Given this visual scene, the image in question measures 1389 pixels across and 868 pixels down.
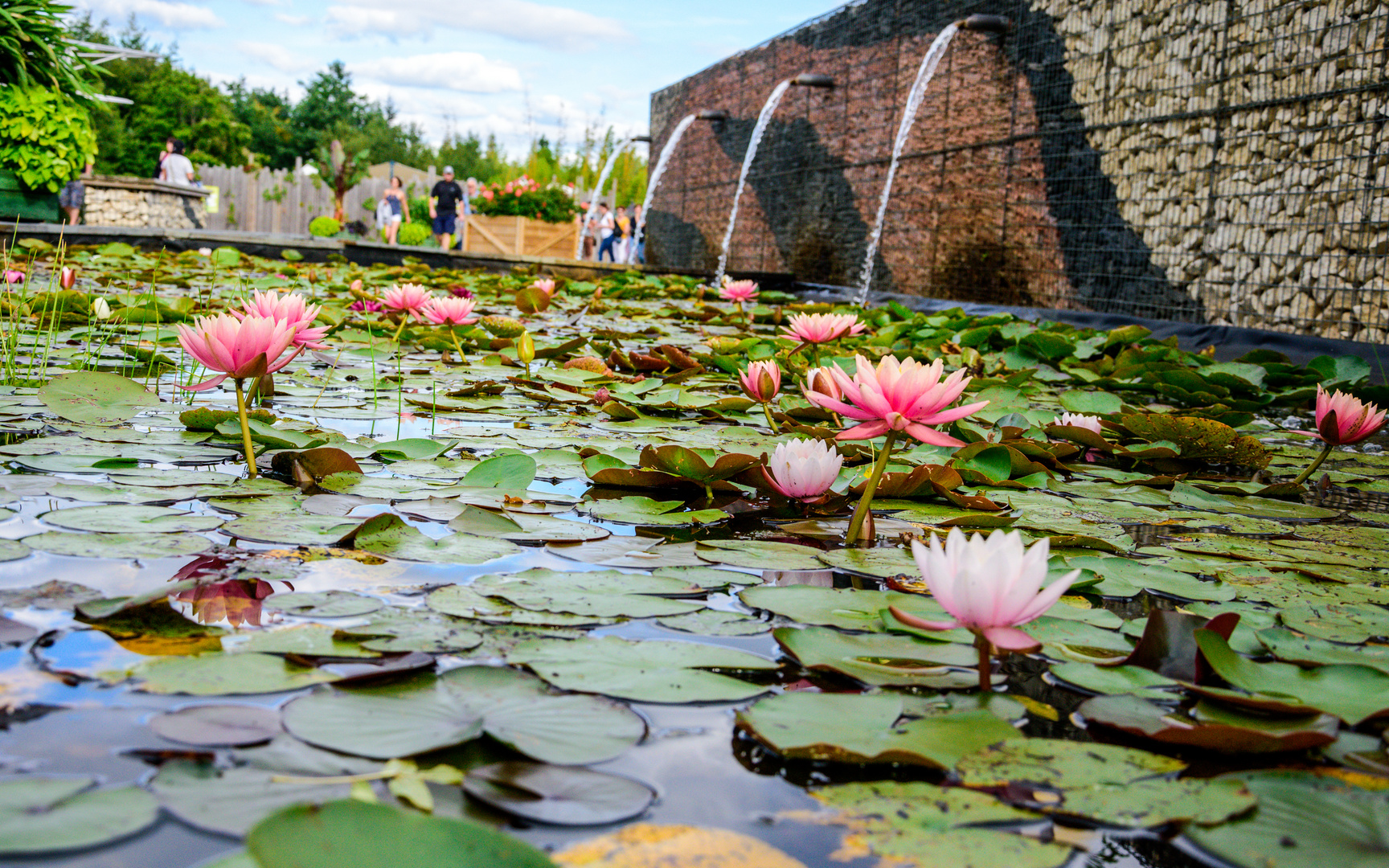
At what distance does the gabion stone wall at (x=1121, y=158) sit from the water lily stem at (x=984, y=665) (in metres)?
3.62

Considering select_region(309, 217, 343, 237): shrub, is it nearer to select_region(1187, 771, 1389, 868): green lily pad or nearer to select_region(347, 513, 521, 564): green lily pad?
select_region(347, 513, 521, 564): green lily pad

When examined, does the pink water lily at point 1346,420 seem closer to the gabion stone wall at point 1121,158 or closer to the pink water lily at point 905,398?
the pink water lily at point 905,398

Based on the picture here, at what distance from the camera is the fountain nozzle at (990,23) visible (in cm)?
565

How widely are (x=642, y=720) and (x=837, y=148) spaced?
7.72 meters

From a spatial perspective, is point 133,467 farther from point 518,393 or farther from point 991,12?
point 991,12

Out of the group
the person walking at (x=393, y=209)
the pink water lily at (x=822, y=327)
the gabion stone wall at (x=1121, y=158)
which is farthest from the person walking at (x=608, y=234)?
the pink water lily at (x=822, y=327)

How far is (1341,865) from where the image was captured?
1.54 ft

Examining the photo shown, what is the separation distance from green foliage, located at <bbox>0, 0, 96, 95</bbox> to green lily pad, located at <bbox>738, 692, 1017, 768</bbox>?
22.9ft

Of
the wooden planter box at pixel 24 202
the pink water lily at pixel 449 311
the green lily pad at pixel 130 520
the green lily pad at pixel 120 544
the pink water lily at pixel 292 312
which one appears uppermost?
the wooden planter box at pixel 24 202

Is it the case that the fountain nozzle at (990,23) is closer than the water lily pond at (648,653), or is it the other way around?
the water lily pond at (648,653)

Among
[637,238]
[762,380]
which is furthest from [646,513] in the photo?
[637,238]

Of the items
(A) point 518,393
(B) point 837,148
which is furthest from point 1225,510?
(B) point 837,148

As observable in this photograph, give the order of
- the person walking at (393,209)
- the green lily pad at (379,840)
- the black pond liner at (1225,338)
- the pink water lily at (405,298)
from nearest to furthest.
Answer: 1. the green lily pad at (379,840)
2. the pink water lily at (405,298)
3. the black pond liner at (1225,338)
4. the person walking at (393,209)

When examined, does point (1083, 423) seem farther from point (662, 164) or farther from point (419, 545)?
point (662, 164)
